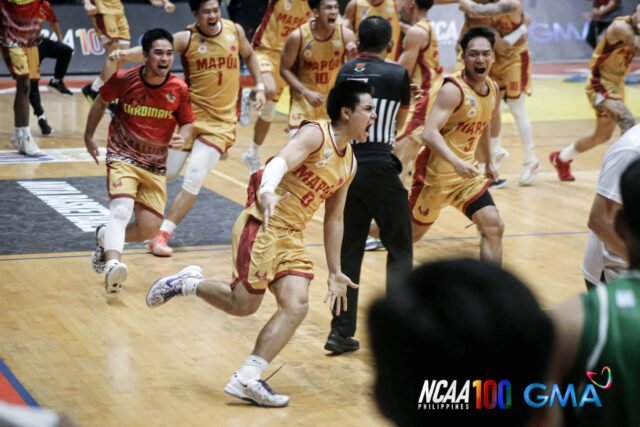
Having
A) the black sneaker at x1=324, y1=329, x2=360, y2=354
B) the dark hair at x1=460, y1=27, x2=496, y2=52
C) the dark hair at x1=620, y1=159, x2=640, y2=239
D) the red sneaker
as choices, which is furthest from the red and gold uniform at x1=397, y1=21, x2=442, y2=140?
the dark hair at x1=620, y1=159, x2=640, y2=239

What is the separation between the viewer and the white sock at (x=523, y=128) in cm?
1250

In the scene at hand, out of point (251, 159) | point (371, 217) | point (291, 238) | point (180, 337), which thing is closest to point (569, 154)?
point (251, 159)

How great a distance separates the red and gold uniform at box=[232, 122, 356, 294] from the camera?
6.33m

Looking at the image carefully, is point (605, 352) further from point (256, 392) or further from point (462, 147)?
point (462, 147)

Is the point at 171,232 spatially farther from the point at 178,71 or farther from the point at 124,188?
the point at 178,71

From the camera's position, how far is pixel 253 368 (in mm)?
6164

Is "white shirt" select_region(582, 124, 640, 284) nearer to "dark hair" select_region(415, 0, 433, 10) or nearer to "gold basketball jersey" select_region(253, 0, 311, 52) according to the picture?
"dark hair" select_region(415, 0, 433, 10)

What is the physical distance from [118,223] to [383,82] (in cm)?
210

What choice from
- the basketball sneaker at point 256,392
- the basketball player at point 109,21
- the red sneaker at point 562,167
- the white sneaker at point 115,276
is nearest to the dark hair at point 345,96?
the basketball sneaker at point 256,392

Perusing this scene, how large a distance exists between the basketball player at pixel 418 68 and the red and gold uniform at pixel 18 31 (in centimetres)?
467

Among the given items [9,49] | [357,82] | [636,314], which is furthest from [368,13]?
[636,314]

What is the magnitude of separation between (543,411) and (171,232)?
7730 mm

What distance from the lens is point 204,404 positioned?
620cm

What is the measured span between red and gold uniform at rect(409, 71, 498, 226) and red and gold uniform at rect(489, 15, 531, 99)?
430 centimetres
